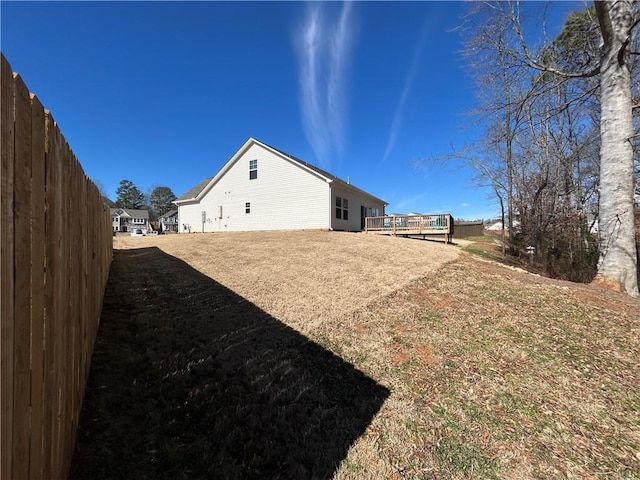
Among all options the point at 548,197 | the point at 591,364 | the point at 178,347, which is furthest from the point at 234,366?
the point at 548,197

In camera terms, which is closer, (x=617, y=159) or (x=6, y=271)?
(x=6, y=271)

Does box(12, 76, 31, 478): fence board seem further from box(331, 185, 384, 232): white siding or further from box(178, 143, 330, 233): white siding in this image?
box(331, 185, 384, 232): white siding

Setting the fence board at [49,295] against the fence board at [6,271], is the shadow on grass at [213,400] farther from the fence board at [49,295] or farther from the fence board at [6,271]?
the fence board at [6,271]

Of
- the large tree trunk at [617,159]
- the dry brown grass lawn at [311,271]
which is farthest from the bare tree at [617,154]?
the dry brown grass lawn at [311,271]

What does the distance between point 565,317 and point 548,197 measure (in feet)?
38.5

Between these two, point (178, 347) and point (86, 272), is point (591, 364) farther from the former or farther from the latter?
point (86, 272)

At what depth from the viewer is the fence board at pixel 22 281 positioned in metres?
1.06

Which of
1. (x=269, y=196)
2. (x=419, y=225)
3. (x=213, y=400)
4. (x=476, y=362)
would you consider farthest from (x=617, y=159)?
(x=269, y=196)

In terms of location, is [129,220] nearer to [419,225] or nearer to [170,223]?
[170,223]

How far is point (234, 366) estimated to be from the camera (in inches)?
136

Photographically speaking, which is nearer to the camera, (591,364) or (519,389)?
(519,389)

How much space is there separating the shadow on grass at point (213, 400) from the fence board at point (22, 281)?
3.88 feet

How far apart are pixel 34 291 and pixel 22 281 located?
156mm

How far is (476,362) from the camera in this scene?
3.87 m
